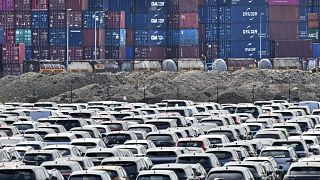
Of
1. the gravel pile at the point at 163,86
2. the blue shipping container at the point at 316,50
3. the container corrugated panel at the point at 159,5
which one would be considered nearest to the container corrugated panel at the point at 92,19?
the container corrugated panel at the point at 159,5

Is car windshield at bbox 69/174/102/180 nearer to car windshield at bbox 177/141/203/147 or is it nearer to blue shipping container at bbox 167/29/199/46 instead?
car windshield at bbox 177/141/203/147

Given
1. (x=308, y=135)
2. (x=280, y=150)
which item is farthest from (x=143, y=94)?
(x=280, y=150)

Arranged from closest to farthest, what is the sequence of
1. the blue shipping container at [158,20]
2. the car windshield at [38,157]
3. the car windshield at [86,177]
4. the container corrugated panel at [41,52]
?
the car windshield at [86,177], the car windshield at [38,157], the container corrugated panel at [41,52], the blue shipping container at [158,20]

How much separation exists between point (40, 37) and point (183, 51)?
14.7 meters

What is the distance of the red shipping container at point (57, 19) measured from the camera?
123m

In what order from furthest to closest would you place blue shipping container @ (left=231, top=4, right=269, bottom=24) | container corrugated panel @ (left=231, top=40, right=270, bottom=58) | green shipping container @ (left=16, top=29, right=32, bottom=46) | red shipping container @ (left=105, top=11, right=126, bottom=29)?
container corrugated panel @ (left=231, top=40, right=270, bottom=58) → blue shipping container @ (left=231, top=4, right=269, bottom=24) → red shipping container @ (left=105, top=11, right=126, bottom=29) → green shipping container @ (left=16, top=29, right=32, bottom=46)

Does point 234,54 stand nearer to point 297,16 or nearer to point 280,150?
point 297,16

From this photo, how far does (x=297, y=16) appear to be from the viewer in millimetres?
129875

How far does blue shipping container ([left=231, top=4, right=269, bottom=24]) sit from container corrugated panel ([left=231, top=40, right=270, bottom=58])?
7.97 ft

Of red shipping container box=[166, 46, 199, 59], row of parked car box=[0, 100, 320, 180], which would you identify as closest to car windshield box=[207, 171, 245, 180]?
row of parked car box=[0, 100, 320, 180]

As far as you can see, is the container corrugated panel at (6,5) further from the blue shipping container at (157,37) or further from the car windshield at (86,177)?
the car windshield at (86,177)

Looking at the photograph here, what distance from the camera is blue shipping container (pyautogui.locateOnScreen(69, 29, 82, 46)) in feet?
404

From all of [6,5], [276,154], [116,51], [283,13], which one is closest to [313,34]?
[283,13]

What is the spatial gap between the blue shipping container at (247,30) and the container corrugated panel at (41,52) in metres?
18.2
